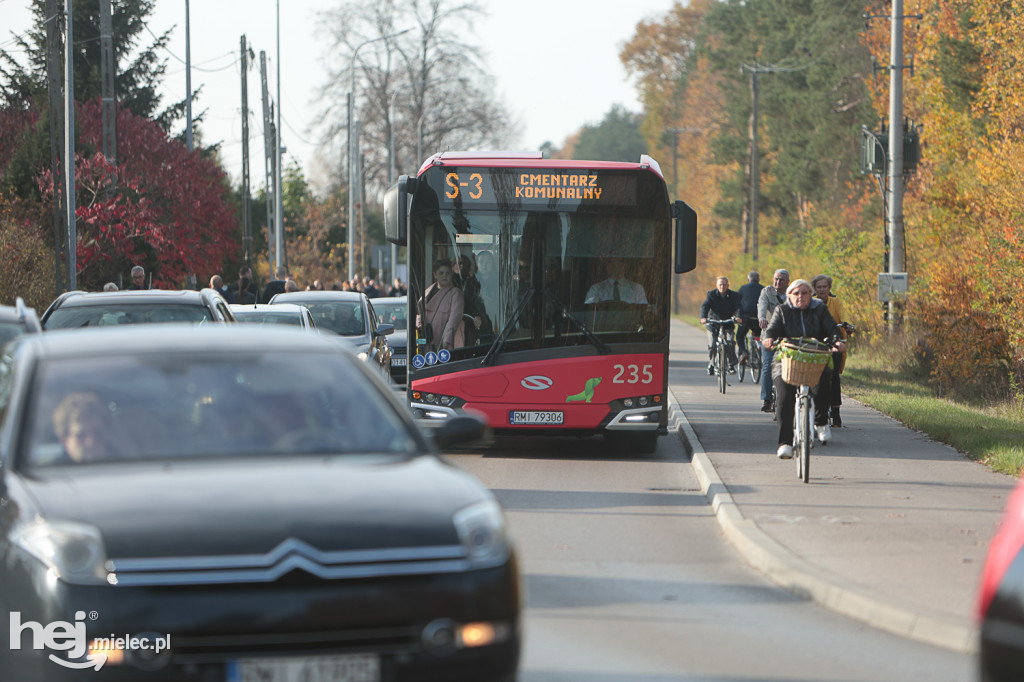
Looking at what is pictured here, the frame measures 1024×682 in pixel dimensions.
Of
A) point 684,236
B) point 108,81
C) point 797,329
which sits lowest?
point 797,329

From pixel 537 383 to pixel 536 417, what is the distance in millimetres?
374

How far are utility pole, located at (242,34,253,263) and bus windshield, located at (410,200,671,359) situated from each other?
2370 cm

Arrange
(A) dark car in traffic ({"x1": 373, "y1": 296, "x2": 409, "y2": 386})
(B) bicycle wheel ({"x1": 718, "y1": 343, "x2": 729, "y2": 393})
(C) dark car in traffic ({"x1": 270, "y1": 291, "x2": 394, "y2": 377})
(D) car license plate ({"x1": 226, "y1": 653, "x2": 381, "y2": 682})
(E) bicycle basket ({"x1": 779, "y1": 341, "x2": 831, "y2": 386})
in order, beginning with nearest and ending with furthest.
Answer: (D) car license plate ({"x1": 226, "y1": 653, "x2": 381, "y2": 682}), (E) bicycle basket ({"x1": 779, "y1": 341, "x2": 831, "y2": 386}), (C) dark car in traffic ({"x1": 270, "y1": 291, "x2": 394, "y2": 377}), (B) bicycle wheel ({"x1": 718, "y1": 343, "x2": 729, "y2": 393}), (A) dark car in traffic ({"x1": 373, "y1": 296, "x2": 409, "y2": 386})

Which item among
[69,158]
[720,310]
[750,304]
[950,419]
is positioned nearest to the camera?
[950,419]

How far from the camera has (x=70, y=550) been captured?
445 centimetres

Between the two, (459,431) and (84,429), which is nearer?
(84,429)

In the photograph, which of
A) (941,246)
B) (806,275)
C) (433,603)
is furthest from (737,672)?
(806,275)

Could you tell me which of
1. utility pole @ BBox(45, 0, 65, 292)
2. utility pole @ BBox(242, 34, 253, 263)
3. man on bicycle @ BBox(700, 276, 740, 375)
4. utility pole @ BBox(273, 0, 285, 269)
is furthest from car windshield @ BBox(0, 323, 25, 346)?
utility pole @ BBox(273, 0, 285, 269)

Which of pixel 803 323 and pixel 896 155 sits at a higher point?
pixel 896 155

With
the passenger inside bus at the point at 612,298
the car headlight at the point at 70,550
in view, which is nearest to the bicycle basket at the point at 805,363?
the passenger inside bus at the point at 612,298

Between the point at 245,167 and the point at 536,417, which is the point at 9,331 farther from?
the point at 245,167

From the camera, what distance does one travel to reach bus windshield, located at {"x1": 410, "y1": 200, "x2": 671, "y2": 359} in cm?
1432

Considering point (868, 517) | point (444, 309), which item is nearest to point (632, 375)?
point (444, 309)

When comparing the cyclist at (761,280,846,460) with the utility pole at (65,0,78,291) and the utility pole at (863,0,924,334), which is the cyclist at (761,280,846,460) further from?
the utility pole at (65,0,78,291)
